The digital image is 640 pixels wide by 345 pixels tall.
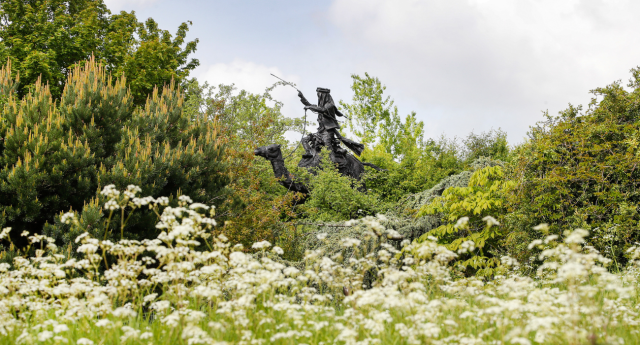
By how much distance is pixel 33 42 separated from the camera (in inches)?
803

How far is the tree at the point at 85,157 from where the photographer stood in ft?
23.0

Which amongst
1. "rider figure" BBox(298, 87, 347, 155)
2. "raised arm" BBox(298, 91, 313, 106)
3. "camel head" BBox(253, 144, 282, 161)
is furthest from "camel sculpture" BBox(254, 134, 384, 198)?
"raised arm" BBox(298, 91, 313, 106)

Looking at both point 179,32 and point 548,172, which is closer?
point 548,172

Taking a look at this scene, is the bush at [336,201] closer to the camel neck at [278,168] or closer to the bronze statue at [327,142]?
the camel neck at [278,168]

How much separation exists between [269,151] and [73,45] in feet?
39.6

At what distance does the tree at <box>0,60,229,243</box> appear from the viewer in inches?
277

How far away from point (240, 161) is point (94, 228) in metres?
5.09

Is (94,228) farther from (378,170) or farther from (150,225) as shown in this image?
(378,170)

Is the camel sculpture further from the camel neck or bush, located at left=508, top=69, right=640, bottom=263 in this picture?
bush, located at left=508, top=69, right=640, bottom=263

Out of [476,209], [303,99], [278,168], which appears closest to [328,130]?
[303,99]

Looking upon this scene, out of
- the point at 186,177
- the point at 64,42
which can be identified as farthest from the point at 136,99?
the point at 186,177

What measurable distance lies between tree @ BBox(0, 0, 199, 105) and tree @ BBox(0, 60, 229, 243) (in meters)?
11.1

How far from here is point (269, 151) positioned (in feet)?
51.1

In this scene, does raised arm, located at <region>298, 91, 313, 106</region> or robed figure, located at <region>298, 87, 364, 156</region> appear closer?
raised arm, located at <region>298, 91, 313, 106</region>
